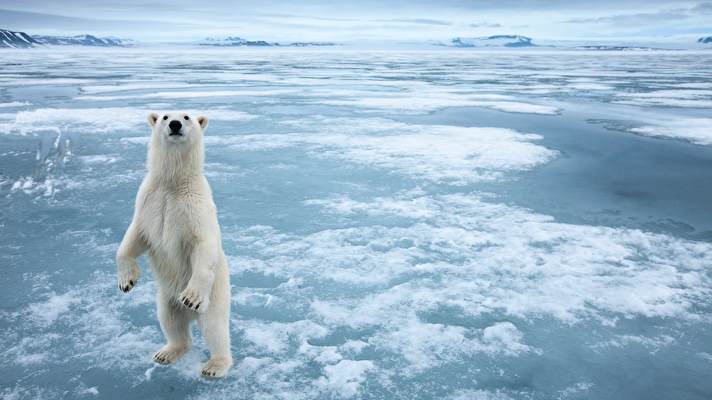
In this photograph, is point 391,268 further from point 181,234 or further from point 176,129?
point 176,129

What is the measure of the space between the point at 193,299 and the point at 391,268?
206cm

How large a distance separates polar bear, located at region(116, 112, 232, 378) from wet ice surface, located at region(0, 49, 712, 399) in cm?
43

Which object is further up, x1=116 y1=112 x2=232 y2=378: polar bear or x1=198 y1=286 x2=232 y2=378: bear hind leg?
x1=116 y1=112 x2=232 y2=378: polar bear

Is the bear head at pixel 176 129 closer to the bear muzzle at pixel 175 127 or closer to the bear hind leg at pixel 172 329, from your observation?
the bear muzzle at pixel 175 127

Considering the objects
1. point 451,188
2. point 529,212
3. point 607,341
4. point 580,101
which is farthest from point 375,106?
point 607,341

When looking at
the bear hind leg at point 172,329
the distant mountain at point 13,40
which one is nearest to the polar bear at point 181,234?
the bear hind leg at point 172,329

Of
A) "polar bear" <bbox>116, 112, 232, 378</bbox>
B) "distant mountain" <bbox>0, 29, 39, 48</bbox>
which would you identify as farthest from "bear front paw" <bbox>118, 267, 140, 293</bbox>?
"distant mountain" <bbox>0, 29, 39, 48</bbox>

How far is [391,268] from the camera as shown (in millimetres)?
4098

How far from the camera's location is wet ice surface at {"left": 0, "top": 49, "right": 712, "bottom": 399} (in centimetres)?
278

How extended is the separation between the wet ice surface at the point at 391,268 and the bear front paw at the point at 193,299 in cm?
55

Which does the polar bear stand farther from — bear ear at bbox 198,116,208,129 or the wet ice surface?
the wet ice surface

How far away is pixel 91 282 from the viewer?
376 cm

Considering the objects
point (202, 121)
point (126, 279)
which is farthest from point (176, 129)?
point (126, 279)

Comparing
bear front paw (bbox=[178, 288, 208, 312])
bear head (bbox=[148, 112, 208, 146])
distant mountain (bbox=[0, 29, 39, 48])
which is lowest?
bear front paw (bbox=[178, 288, 208, 312])
